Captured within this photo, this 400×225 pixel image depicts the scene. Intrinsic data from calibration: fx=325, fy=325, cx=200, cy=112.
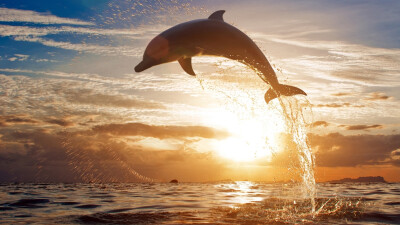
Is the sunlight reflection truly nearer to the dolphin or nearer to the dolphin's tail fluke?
the dolphin's tail fluke

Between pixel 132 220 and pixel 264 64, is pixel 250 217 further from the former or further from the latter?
pixel 264 64

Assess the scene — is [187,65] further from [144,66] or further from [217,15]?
[217,15]

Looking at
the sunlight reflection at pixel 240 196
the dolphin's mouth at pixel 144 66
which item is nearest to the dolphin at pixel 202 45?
the dolphin's mouth at pixel 144 66

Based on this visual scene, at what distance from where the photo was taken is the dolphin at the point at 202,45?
340 inches

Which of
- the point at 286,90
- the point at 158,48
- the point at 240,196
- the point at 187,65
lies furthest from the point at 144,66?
the point at 240,196

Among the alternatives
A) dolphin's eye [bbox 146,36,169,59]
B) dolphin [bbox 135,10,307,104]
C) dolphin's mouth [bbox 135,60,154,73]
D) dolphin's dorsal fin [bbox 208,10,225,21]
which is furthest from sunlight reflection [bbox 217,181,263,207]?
dolphin's dorsal fin [bbox 208,10,225,21]

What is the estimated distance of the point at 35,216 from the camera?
9547 millimetres

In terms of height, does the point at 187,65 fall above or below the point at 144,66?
above

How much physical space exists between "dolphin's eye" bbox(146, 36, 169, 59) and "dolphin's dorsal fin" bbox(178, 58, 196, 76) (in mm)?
1188

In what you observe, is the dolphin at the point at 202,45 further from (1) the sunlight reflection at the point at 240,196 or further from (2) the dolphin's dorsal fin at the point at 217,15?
(1) the sunlight reflection at the point at 240,196

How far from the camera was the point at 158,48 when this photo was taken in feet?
28.7

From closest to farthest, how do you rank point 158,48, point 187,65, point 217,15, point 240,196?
point 158,48
point 187,65
point 217,15
point 240,196

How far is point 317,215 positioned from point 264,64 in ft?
15.4

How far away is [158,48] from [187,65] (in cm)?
145
